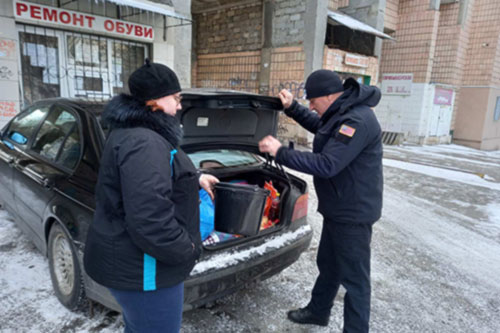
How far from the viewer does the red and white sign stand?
6254mm

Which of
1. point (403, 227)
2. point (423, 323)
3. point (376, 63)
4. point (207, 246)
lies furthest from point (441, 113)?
point (207, 246)

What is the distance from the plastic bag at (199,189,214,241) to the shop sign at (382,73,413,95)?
14517 millimetres

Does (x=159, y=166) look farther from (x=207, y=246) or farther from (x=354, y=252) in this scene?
(x=354, y=252)

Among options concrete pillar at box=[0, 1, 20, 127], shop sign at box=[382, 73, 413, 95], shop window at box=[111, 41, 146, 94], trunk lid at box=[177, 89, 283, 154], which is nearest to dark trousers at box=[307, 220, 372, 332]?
trunk lid at box=[177, 89, 283, 154]

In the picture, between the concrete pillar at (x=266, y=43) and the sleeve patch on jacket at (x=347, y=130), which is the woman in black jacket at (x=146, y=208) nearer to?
the sleeve patch on jacket at (x=347, y=130)

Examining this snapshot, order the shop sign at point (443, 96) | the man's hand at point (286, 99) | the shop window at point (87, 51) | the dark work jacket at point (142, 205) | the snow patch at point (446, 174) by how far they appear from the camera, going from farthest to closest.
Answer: the shop sign at point (443, 96) < the snow patch at point (446, 174) < the shop window at point (87, 51) < the man's hand at point (286, 99) < the dark work jacket at point (142, 205)

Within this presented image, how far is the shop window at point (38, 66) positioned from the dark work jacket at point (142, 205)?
6.56 metres

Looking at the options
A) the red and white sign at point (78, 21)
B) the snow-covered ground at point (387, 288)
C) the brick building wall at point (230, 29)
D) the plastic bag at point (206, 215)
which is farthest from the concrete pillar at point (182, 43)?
the plastic bag at point (206, 215)

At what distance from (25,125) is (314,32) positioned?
8894mm

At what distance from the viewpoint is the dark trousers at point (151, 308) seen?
4.82 feet

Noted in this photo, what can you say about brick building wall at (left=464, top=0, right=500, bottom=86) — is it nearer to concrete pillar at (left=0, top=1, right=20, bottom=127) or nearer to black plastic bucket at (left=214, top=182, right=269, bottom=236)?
black plastic bucket at (left=214, top=182, right=269, bottom=236)

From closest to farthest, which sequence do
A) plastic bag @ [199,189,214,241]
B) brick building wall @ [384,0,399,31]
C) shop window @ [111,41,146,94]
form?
plastic bag @ [199,189,214,241] → shop window @ [111,41,146,94] → brick building wall @ [384,0,399,31]

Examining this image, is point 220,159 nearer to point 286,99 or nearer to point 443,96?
point 286,99

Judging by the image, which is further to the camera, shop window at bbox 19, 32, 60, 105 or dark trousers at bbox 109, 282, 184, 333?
shop window at bbox 19, 32, 60, 105
